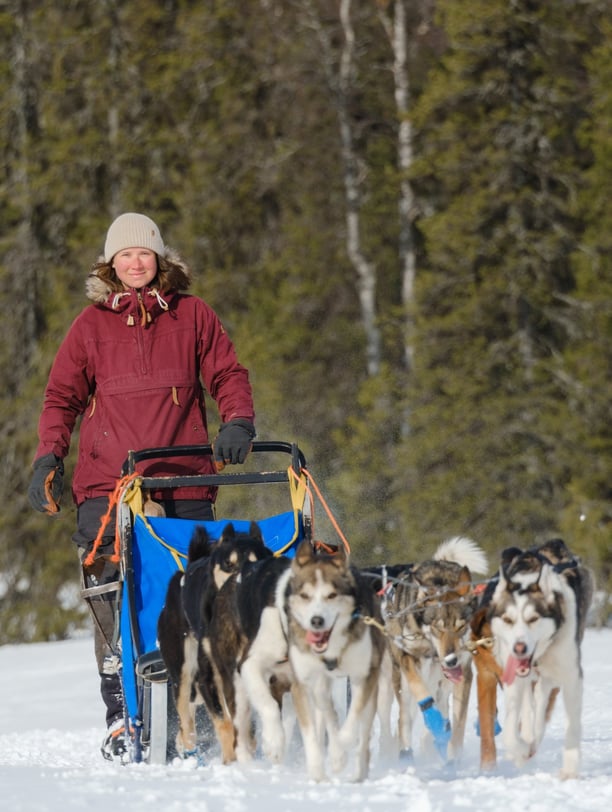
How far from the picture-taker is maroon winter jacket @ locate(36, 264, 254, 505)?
5188 millimetres

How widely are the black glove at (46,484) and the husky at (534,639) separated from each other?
1.63 meters

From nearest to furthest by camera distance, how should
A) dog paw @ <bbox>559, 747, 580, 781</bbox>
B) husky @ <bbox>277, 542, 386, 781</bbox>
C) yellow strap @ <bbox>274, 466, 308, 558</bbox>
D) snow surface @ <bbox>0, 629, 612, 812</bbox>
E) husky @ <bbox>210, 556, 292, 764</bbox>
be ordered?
snow surface @ <bbox>0, 629, 612, 812</bbox> < dog paw @ <bbox>559, 747, 580, 781</bbox> < husky @ <bbox>277, 542, 386, 781</bbox> < husky @ <bbox>210, 556, 292, 764</bbox> < yellow strap @ <bbox>274, 466, 308, 558</bbox>

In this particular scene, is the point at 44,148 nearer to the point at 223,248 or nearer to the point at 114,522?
the point at 223,248

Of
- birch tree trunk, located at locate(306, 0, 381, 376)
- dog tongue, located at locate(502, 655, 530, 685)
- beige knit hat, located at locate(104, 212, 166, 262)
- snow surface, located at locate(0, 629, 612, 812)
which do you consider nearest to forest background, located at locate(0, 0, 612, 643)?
birch tree trunk, located at locate(306, 0, 381, 376)

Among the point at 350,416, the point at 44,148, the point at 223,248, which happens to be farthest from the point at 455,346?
the point at 44,148

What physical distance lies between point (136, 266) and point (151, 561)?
1084mm

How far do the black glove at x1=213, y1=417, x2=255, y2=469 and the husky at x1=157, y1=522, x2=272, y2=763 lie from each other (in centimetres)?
A: 25

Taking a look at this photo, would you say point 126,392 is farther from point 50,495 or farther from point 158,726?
point 158,726

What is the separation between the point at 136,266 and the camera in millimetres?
5305

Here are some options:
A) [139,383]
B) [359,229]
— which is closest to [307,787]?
[139,383]

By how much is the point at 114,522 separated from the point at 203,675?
73 centimetres

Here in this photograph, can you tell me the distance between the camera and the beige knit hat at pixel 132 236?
5.30 m

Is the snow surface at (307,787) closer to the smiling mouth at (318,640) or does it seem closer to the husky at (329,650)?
the husky at (329,650)

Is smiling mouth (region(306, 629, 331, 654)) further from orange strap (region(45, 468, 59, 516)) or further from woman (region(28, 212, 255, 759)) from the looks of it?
orange strap (region(45, 468, 59, 516))
